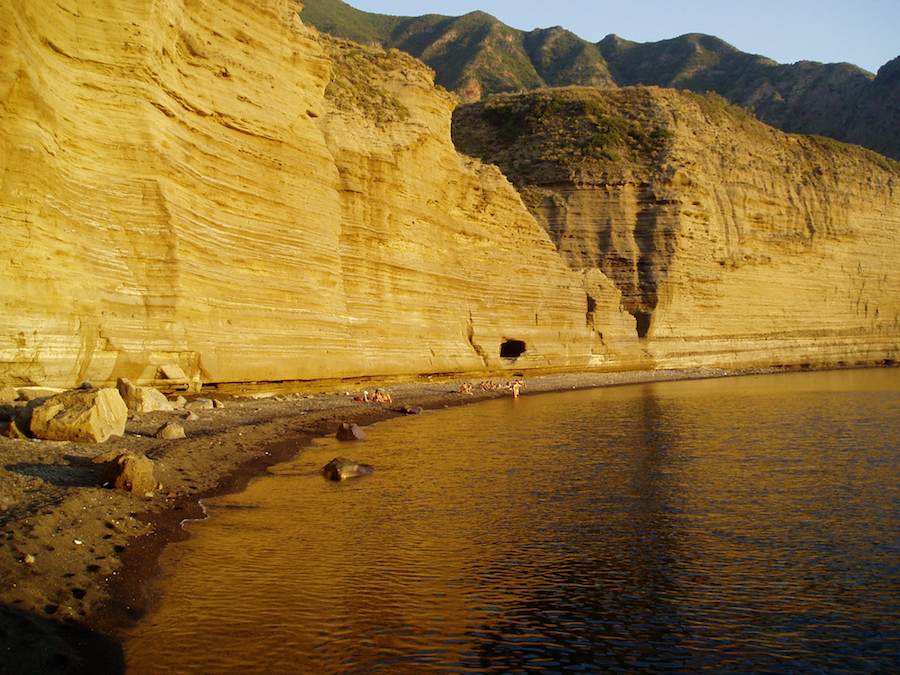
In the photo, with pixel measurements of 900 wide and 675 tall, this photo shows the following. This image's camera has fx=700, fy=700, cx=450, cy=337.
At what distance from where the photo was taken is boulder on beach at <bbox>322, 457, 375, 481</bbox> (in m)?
11.1

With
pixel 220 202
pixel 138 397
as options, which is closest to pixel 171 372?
pixel 138 397

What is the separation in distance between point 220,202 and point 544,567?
44.9 ft

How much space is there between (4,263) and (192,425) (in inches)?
162

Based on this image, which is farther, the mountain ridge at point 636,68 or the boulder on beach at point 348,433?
the mountain ridge at point 636,68

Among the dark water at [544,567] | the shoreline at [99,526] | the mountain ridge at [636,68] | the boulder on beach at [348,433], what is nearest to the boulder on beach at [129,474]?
the shoreline at [99,526]

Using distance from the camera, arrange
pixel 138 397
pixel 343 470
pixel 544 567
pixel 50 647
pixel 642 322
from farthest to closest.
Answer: pixel 642 322, pixel 138 397, pixel 343 470, pixel 544 567, pixel 50 647

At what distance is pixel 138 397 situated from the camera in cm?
1334

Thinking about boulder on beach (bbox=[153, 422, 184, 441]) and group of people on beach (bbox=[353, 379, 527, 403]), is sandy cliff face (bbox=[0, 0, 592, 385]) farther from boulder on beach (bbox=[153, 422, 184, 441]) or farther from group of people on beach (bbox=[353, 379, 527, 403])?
boulder on beach (bbox=[153, 422, 184, 441])

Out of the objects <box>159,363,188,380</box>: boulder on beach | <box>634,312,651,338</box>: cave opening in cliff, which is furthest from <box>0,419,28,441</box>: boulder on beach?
<box>634,312,651,338</box>: cave opening in cliff

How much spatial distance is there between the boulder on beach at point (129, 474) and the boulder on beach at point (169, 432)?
315cm

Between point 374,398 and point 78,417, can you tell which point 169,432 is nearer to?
point 78,417

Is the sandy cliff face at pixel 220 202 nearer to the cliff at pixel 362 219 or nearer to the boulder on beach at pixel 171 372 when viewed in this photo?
the cliff at pixel 362 219

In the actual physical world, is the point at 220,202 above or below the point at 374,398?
above

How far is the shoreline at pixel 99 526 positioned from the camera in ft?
15.2
